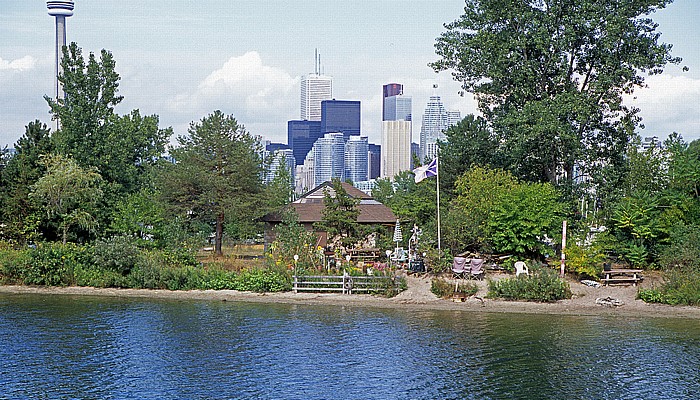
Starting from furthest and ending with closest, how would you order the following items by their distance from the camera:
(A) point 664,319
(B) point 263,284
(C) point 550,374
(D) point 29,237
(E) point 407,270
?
(D) point 29,237 < (E) point 407,270 < (B) point 263,284 < (A) point 664,319 < (C) point 550,374

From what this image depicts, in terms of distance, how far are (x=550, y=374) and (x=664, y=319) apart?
8.85m

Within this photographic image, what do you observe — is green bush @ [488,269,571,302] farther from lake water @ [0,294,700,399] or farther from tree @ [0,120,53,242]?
tree @ [0,120,53,242]

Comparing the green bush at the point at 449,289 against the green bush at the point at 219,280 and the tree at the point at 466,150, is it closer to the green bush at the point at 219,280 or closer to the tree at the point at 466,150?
the green bush at the point at 219,280

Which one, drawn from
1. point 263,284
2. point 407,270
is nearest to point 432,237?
point 407,270

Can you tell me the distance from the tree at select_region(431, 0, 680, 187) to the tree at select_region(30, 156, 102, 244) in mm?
18718

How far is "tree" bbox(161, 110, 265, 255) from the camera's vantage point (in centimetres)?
3925

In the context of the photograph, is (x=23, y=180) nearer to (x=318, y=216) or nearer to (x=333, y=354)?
(x=318, y=216)

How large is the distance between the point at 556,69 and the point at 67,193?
23834mm

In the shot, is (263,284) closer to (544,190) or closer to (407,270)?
(407,270)

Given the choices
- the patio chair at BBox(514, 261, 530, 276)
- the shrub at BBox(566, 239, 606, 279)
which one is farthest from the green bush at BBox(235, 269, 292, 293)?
the shrub at BBox(566, 239, 606, 279)

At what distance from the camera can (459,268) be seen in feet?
100.0

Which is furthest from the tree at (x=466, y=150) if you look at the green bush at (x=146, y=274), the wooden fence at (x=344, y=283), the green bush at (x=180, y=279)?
the green bush at (x=146, y=274)

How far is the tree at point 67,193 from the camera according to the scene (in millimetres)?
35031

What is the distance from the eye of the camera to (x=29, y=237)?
115 feet
